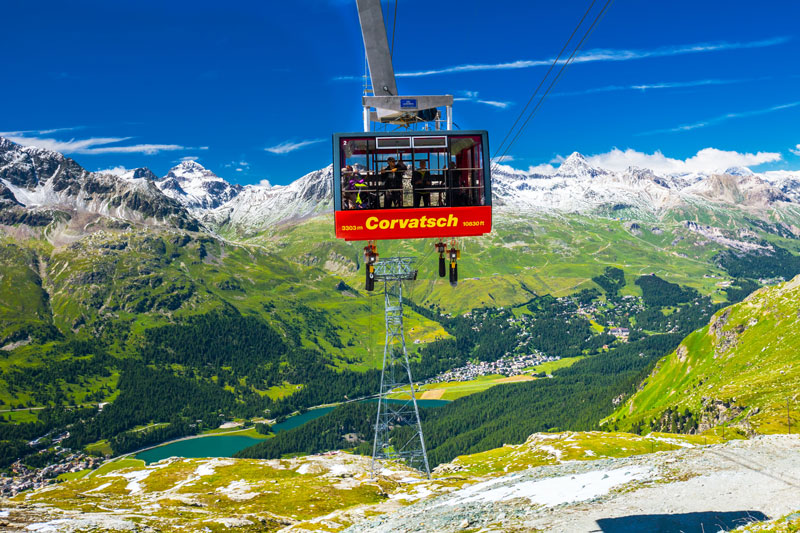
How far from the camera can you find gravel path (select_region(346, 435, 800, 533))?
111 feet

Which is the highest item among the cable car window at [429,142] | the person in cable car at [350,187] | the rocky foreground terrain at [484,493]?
the cable car window at [429,142]

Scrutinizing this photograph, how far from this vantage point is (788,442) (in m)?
53.5

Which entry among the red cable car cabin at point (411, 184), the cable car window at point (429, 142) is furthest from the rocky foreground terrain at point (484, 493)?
the cable car window at point (429, 142)

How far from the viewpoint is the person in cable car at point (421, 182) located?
34.3 meters

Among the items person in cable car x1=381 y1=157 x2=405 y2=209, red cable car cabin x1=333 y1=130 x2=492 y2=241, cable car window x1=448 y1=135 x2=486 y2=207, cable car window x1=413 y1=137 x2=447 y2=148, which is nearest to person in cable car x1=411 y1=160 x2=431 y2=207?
red cable car cabin x1=333 y1=130 x2=492 y2=241

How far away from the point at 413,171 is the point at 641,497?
26.7 m

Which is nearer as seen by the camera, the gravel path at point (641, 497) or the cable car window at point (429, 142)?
the cable car window at point (429, 142)

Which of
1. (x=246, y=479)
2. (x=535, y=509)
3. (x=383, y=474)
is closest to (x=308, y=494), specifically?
(x=383, y=474)

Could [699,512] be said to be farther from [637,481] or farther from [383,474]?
[383,474]

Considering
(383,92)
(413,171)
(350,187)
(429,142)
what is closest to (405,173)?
(413,171)

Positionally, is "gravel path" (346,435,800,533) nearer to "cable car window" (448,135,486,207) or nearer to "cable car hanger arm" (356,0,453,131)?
"cable car window" (448,135,486,207)

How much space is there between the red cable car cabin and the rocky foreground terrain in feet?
66.3

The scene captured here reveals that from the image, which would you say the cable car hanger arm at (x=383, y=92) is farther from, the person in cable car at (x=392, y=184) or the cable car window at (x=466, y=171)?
the person in cable car at (x=392, y=184)

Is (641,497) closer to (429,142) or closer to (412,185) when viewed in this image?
(412,185)
